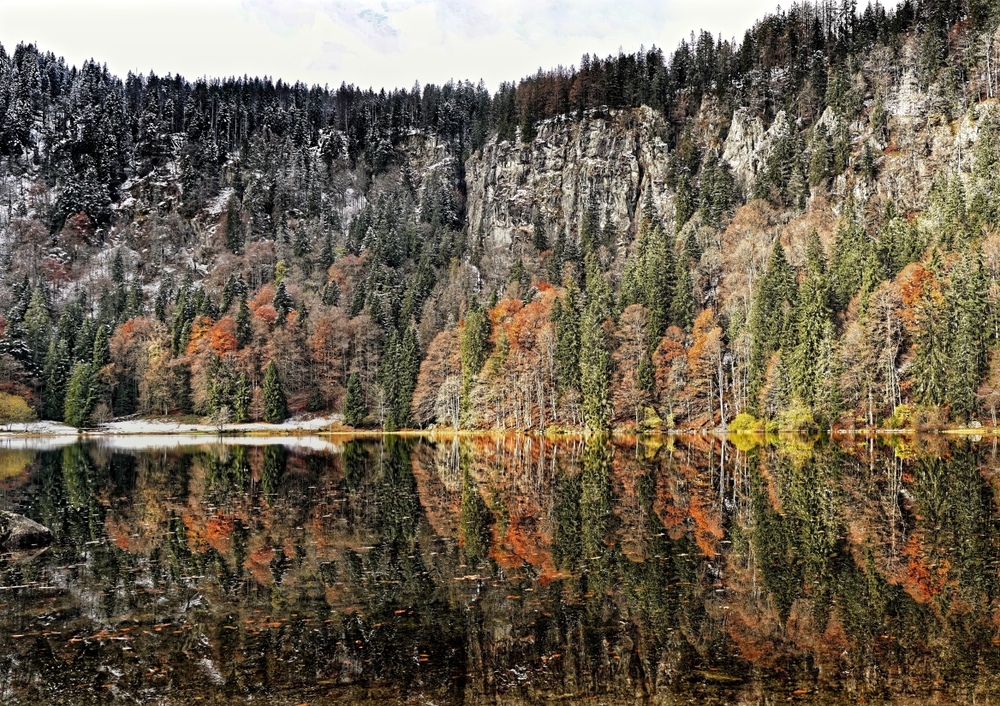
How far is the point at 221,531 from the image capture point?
2175 centimetres

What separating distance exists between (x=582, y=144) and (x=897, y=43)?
60.5m

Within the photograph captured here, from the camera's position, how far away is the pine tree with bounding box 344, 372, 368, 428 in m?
104

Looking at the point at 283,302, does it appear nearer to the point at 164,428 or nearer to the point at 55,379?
the point at 164,428

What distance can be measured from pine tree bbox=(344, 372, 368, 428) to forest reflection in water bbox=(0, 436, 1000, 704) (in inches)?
2926

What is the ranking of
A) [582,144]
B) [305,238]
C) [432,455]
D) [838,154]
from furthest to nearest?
[305,238] < [582,144] < [838,154] < [432,455]

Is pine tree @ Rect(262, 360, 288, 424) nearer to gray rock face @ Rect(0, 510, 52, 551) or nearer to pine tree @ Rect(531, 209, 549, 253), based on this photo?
pine tree @ Rect(531, 209, 549, 253)

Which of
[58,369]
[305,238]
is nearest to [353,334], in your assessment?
[58,369]

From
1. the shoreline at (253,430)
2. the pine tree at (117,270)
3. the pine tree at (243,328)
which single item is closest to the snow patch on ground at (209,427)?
the shoreline at (253,430)

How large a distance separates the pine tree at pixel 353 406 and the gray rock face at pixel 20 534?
8350 centimetres

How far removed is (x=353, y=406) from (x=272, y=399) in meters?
12.9

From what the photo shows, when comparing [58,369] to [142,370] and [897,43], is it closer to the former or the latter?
[142,370]

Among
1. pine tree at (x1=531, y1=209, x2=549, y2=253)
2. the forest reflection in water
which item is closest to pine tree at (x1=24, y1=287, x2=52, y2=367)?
pine tree at (x1=531, y1=209, x2=549, y2=253)

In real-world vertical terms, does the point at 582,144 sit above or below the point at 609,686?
above

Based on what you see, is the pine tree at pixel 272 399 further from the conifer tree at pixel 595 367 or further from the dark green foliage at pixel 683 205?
the dark green foliage at pixel 683 205
